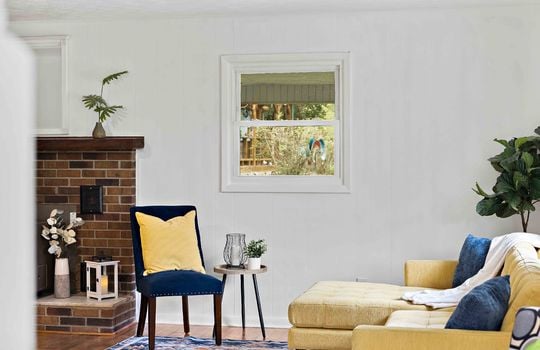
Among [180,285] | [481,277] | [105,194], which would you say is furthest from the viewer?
[105,194]

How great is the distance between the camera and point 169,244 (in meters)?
5.95

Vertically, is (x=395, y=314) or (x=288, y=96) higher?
(x=288, y=96)

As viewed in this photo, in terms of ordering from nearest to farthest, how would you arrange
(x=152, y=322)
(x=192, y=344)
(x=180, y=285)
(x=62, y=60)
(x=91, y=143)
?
(x=152, y=322), (x=180, y=285), (x=192, y=344), (x=91, y=143), (x=62, y=60)

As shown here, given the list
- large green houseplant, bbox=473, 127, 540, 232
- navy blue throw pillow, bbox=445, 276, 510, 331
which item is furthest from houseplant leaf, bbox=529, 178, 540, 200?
navy blue throw pillow, bbox=445, 276, 510, 331

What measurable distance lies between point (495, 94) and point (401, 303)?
2.09m

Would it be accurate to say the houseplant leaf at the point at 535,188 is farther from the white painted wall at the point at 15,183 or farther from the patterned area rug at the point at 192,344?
the white painted wall at the point at 15,183

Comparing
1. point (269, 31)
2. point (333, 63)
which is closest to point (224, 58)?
point (269, 31)

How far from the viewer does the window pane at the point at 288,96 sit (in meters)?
6.53

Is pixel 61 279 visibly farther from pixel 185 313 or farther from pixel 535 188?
pixel 535 188

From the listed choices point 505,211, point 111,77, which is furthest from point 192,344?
point 505,211

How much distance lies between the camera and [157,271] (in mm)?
5859

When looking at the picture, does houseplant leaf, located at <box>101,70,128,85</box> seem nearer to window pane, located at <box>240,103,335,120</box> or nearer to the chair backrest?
window pane, located at <box>240,103,335,120</box>

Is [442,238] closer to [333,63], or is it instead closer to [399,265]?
[399,265]

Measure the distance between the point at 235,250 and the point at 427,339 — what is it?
3.00 metres
